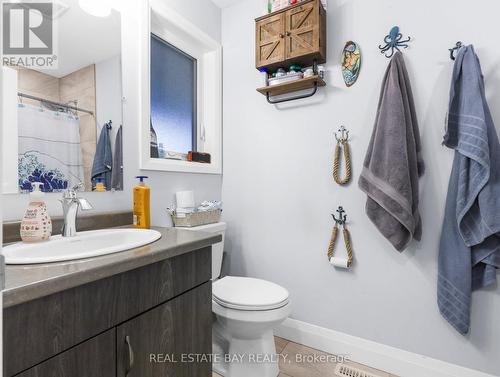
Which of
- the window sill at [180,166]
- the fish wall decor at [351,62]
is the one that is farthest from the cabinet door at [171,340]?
the fish wall decor at [351,62]

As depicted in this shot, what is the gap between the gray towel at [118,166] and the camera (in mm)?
1432

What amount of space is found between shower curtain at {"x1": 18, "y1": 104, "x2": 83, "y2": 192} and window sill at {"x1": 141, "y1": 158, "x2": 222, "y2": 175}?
394mm

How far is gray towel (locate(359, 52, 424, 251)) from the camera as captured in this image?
1.39 m

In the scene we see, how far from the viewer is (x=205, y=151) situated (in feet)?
7.23

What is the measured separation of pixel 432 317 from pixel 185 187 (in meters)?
1.62

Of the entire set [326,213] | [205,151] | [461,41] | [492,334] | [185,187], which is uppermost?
[461,41]

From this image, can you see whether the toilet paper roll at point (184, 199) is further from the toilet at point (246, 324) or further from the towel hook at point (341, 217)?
the towel hook at point (341, 217)

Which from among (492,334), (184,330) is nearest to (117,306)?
(184,330)

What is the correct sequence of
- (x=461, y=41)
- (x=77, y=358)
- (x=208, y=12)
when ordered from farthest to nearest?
(x=208, y=12) → (x=461, y=41) → (x=77, y=358)

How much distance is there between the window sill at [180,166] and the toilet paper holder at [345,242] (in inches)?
37.0

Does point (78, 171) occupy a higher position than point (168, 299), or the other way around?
point (78, 171)

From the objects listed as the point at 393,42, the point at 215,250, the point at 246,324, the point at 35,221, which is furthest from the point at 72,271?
the point at 393,42

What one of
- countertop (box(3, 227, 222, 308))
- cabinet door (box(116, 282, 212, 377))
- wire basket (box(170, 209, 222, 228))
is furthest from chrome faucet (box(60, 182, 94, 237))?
wire basket (box(170, 209, 222, 228))

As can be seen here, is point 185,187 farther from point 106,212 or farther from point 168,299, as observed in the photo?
point 168,299
